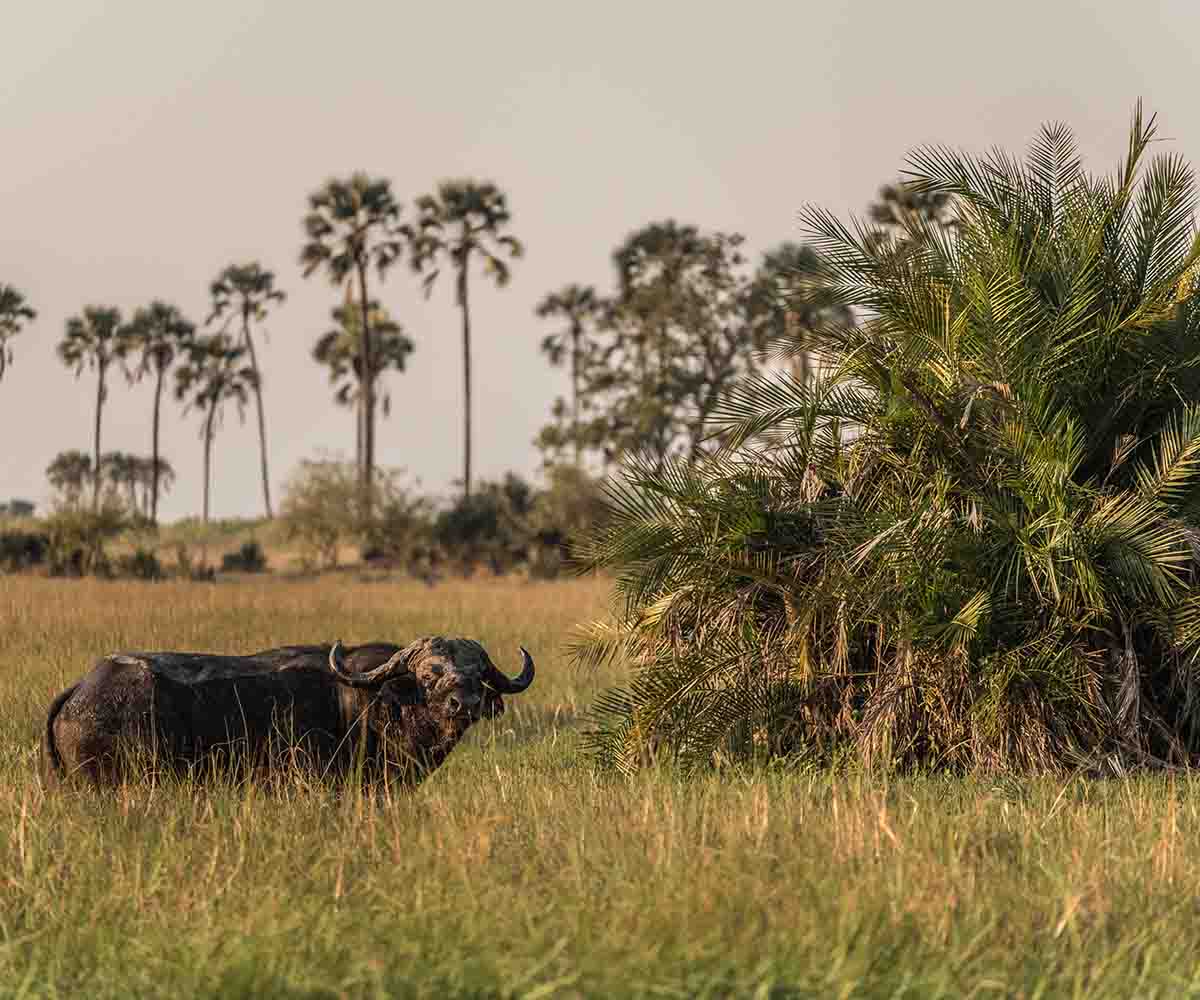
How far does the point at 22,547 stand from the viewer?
153ft

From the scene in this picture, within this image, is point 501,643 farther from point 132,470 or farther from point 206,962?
point 132,470

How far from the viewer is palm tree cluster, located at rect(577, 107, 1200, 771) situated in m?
10.7

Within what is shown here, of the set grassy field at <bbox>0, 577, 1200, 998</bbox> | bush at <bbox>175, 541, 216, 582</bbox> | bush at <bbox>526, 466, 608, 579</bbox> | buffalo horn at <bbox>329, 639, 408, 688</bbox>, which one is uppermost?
bush at <bbox>526, 466, 608, 579</bbox>

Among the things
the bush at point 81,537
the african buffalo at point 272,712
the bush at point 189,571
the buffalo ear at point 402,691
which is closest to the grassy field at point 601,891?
the african buffalo at point 272,712

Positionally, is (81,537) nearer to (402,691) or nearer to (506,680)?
(402,691)

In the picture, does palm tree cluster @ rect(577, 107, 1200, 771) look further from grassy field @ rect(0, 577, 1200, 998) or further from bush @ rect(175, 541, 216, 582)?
bush @ rect(175, 541, 216, 582)

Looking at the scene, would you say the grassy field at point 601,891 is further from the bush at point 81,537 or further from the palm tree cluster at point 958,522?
the bush at point 81,537

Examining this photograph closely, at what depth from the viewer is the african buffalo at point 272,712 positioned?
928 cm

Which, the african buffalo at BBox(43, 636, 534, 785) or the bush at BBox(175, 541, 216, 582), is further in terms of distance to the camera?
the bush at BBox(175, 541, 216, 582)

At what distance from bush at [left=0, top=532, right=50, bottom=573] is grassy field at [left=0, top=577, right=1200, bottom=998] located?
122 ft

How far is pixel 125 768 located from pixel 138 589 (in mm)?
20253

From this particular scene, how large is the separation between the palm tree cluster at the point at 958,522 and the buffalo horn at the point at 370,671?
2.40 meters

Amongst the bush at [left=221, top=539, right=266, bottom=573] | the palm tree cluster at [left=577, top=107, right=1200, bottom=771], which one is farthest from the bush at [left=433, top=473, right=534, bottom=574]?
the palm tree cluster at [left=577, top=107, right=1200, bottom=771]

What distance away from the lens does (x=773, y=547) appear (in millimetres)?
11453
